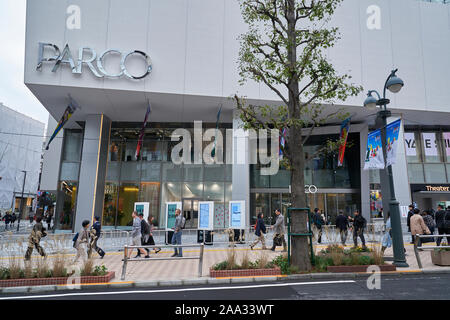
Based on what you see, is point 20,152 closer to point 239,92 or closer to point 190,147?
point 190,147

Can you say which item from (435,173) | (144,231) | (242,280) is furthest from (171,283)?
(435,173)

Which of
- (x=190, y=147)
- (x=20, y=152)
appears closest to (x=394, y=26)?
(x=190, y=147)

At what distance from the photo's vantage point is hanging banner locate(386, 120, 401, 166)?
9.38 m

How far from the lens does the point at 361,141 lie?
24.2 meters

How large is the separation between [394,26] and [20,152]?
2148 inches

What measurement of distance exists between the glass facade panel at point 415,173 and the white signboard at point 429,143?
158cm

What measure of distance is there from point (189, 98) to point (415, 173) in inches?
820

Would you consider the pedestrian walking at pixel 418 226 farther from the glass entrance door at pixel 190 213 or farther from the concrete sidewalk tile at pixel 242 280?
the glass entrance door at pixel 190 213

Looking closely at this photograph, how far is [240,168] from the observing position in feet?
65.8

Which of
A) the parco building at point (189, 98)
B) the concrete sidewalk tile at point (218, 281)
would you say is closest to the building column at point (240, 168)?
the parco building at point (189, 98)

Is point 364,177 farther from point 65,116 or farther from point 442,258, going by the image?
point 65,116

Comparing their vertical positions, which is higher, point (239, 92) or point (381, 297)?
point (239, 92)

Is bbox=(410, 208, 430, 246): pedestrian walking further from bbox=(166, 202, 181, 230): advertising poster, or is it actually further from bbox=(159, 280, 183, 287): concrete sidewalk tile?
bbox=(166, 202, 181, 230): advertising poster

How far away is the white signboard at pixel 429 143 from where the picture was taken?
84.0 ft
